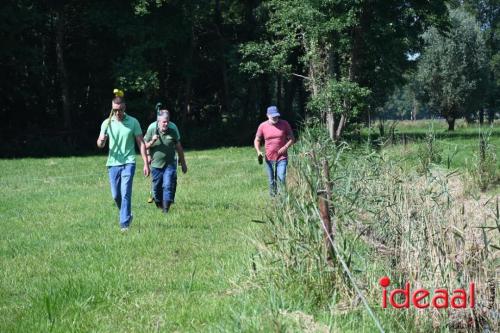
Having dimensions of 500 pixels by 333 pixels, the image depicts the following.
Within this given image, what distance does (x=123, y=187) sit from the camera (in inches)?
389

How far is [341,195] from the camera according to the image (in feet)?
21.8

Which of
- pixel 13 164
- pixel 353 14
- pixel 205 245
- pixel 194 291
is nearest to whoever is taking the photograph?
pixel 194 291

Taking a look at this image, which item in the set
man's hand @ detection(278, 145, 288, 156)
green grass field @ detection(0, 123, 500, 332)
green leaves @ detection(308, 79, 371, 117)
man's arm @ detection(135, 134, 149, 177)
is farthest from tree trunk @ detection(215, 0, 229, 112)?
man's arm @ detection(135, 134, 149, 177)

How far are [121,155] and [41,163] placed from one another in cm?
1766

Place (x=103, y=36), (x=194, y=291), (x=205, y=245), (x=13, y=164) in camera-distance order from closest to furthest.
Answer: (x=194, y=291) → (x=205, y=245) → (x=13, y=164) → (x=103, y=36)

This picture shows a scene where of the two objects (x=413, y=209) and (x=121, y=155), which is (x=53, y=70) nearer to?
(x=121, y=155)

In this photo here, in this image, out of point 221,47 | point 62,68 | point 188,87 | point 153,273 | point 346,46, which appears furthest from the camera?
point 221,47

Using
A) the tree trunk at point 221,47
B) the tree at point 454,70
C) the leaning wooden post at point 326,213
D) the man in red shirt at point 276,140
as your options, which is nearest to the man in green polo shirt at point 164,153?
the man in red shirt at point 276,140

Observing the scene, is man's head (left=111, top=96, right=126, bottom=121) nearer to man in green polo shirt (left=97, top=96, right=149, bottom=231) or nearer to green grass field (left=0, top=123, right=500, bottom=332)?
man in green polo shirt (left=97, top=96, right=149, bottom=231)

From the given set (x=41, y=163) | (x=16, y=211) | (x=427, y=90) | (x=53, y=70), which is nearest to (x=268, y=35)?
(x=53, y=70)

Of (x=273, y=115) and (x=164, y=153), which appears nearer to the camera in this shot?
(x=164, y=153)

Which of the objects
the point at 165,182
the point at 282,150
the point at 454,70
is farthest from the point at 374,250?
the point at 454,70

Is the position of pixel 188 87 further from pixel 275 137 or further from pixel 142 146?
pixel 142 146

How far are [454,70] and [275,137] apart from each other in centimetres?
4554
